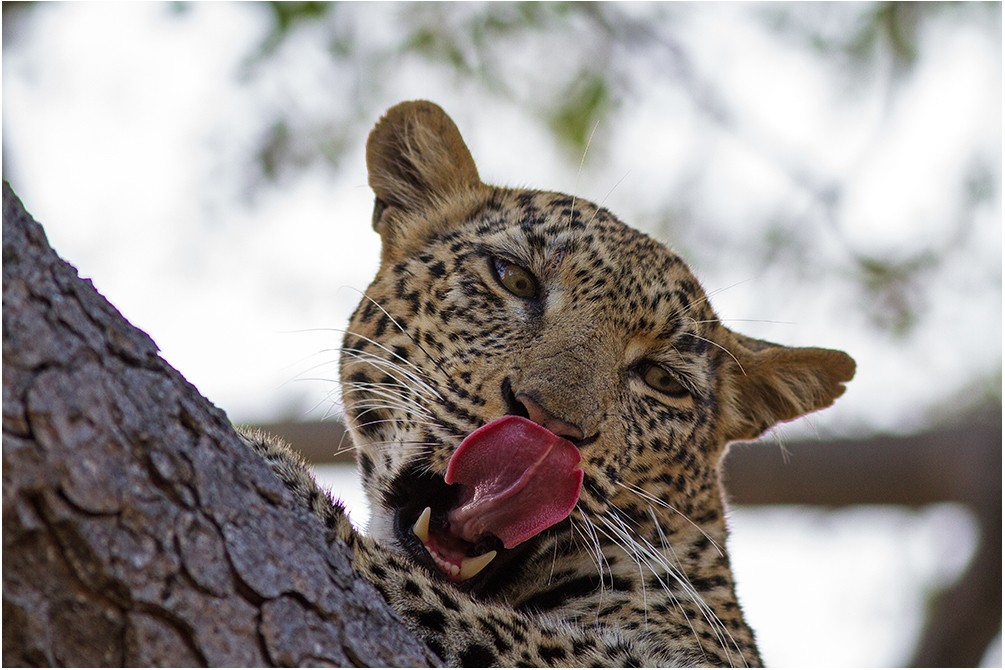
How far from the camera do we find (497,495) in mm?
3605

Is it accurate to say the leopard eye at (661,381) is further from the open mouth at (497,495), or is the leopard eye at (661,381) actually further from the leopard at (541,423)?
the open mouth at (497,495)

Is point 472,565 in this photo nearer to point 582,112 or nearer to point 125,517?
point 125,517

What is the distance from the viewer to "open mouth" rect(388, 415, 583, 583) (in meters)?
3.63

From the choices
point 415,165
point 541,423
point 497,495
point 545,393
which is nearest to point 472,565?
point 497,495

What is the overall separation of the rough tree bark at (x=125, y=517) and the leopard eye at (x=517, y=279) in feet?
7.64

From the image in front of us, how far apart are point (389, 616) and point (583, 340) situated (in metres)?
1.85

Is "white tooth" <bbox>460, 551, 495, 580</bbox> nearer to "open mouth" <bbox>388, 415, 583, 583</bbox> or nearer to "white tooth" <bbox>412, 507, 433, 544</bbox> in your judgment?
"open mouth" <bbox>388, 415, 583, 583</bbox>

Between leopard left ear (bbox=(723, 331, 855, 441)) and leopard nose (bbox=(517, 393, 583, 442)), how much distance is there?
1.65 m

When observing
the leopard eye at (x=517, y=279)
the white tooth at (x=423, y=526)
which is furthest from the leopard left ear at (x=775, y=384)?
the white tooth at (x=423, y=526)

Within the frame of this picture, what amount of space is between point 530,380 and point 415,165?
7.30 feet

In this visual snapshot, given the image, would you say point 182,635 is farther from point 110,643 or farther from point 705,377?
point 705,377

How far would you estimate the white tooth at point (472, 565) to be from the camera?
381cm

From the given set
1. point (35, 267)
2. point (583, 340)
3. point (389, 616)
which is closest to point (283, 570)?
point (389, 616)

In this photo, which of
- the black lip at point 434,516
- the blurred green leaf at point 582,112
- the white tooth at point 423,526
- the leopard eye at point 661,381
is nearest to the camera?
the white tooth at point 423,526
